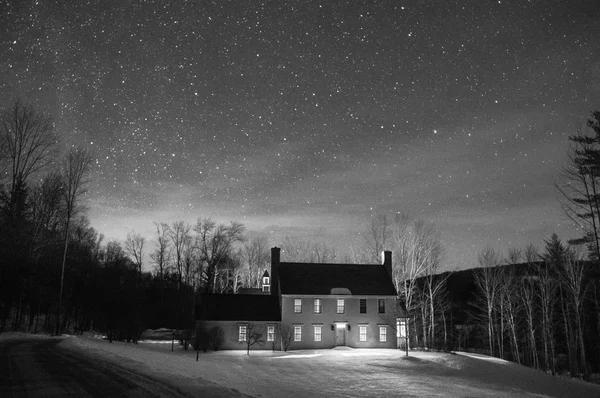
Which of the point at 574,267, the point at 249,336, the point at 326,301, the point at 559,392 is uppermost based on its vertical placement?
the point at 574,267

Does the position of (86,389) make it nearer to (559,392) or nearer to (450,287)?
(559,392)

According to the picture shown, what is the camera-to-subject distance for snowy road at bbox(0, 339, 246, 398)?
488 inches

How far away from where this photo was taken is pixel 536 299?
175 ft

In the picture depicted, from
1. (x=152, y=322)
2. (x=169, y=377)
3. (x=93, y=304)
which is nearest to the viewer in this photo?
(x=169, y=377)

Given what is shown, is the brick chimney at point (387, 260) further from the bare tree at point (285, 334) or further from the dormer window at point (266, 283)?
the dormer window at point (266, 283)

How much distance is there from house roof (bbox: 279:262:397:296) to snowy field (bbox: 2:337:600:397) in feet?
20.3

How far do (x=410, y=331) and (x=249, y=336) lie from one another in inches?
636

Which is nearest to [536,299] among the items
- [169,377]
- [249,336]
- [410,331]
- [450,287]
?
[410,331]

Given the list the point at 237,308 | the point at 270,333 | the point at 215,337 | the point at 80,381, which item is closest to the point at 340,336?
the point at 270,333

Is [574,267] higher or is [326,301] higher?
[574,267]

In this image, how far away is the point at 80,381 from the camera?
14148mm

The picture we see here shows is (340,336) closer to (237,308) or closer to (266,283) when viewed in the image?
(237,308)

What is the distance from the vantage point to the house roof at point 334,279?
143 feet

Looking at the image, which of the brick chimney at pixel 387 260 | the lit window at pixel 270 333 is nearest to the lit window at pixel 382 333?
the brick chimney at pixel 387 260
